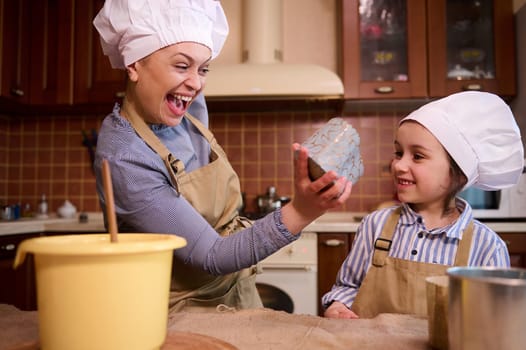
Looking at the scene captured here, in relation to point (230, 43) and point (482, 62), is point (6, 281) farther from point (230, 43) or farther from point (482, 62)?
point (482, 62)

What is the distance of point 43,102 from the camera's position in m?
2.54

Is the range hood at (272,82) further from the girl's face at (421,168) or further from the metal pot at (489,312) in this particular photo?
the metal pot at (489,312)

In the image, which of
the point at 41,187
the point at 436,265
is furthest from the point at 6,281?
the point at 436,265

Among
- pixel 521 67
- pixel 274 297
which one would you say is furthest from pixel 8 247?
pixel 521 67

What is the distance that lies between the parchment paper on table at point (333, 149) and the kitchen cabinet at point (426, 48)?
1.75 meters

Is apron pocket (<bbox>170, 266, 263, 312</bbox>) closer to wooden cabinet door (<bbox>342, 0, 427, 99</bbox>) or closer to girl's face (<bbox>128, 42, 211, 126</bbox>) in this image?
girl's face (<bbox>128, 42, 211, 126</bbox>)

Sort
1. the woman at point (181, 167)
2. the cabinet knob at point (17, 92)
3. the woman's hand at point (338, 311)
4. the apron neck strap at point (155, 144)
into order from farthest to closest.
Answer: the cabinet knob at point (17, 92) → the woman's hand at point (338, 311) → the apron neck strap at point (155, 144) → the woman at point (181, 167)

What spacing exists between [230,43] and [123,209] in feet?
6.86

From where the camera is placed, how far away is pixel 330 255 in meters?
2.10

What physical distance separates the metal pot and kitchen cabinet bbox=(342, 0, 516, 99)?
6.52ft

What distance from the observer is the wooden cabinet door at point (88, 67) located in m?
2.52

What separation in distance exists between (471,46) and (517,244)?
100 cm

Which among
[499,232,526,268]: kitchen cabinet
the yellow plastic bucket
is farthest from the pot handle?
[499,232,526,268]: kitchen cabinet

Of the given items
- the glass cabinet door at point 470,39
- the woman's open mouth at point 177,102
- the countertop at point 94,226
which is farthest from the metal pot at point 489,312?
the glass cabinet door at point 470,39
